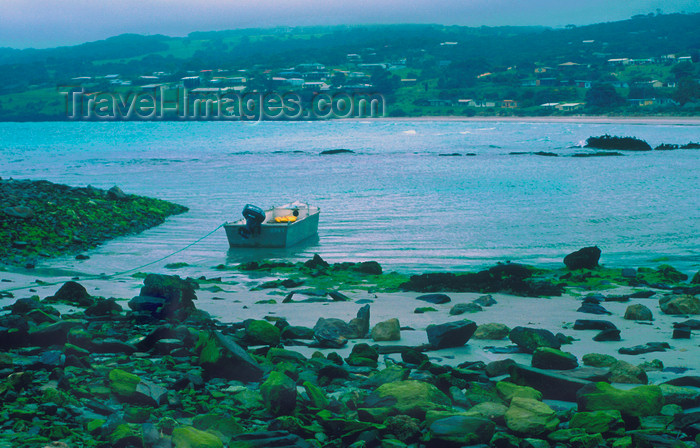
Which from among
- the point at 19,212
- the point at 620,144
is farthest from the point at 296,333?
the point at 620,144

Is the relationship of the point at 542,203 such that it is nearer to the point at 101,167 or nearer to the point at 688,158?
the point at 688,158

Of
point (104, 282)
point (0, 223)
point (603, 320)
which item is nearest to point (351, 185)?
point (0, 223)

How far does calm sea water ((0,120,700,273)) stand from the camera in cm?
1870

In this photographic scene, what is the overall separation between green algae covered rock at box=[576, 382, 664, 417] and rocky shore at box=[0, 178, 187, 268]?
1306 centimetres

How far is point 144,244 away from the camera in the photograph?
20.0 meters

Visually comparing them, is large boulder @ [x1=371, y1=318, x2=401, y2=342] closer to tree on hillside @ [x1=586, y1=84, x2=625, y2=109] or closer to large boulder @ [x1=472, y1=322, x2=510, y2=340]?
large boulder @ [x1=472, y1=322, x2=510, y2=340]

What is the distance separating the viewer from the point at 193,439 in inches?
201

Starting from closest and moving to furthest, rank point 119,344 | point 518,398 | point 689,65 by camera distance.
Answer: point 518,398
point 119,344
point 689,65

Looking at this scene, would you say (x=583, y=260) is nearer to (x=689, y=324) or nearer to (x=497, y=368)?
(x=689, y=324)

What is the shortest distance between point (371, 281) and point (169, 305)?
5.74m

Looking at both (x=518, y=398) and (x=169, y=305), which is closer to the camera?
(x=518, y=398)

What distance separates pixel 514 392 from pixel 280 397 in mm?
2094

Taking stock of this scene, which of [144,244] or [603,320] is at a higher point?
[603,320]

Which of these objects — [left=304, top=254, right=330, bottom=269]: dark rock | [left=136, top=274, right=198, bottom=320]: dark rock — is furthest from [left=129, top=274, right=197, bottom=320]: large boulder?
[left=304, top=254, right=330, bottom=269]: dark rock
